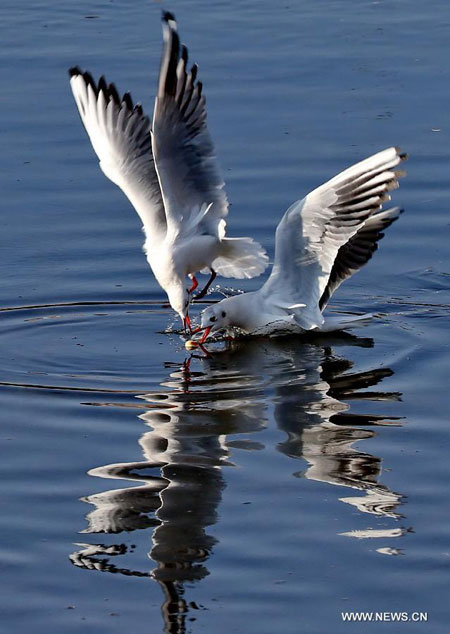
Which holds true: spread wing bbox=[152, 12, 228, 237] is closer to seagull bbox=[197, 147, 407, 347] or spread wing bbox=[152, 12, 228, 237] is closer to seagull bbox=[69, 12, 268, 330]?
seagull bbox=[69, 12, 268, 330]

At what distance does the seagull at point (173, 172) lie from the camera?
9.95 meters

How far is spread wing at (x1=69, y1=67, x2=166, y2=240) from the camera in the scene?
10.7m

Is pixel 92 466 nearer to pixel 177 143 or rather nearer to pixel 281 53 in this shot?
pixel 177 143

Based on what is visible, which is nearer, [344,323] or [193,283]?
[344,323]

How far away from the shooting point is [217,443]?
25.9 ft

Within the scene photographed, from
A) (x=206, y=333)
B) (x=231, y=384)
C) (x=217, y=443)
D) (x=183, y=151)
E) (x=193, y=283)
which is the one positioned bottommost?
(x=217, y=443)

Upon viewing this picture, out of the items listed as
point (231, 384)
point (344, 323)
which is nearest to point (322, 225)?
point (344, 323)

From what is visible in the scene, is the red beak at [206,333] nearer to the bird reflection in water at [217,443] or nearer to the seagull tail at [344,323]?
the bird reflection in water at [217,443]

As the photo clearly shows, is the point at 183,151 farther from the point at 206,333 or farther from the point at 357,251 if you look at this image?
the point at 357,251

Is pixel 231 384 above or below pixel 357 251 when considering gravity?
below

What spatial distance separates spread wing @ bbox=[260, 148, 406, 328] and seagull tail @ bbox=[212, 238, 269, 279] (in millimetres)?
352

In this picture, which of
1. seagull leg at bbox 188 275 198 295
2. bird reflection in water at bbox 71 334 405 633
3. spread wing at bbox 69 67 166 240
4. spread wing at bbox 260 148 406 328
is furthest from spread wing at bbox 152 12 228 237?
bird reflection in water at bbox 71 334 405 633

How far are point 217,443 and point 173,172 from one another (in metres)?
2.86

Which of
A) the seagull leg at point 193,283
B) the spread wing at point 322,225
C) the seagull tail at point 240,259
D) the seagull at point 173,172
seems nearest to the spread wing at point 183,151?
the seagull at point 173,172
